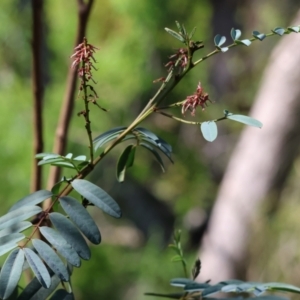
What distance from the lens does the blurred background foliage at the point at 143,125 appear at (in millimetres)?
1287

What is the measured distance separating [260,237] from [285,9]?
132 cm

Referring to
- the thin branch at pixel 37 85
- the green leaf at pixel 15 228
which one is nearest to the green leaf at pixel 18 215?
the green leaf at pixel 15 228

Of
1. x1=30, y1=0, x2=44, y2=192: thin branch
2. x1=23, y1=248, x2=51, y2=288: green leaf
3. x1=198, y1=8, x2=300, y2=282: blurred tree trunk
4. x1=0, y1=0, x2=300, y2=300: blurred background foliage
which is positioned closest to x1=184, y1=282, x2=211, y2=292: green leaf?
x1=23, y1=248, x2=51, y2=288: green leaf

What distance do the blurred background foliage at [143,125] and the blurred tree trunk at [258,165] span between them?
0.06 m

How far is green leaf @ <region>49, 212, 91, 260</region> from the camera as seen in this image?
0.28m

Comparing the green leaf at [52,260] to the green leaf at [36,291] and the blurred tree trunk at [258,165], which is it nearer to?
the green leaf at [36,291]

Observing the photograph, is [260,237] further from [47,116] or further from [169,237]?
[47,116]

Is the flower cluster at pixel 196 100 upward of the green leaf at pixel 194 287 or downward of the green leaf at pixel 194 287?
upward

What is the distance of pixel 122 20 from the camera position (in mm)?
1623

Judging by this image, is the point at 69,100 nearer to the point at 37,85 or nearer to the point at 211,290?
the point at 37,85

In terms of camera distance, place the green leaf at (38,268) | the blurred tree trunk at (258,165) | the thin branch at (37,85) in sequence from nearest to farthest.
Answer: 1. the green leaf at (38,268)
2. the thin branch at (37,85)
3. the blurred tree trunk at (258,165)

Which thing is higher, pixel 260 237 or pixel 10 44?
pixel 10 44

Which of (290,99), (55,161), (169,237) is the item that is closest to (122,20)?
(290,99)

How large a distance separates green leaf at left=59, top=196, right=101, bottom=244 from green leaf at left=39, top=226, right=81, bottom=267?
0.01 meters
